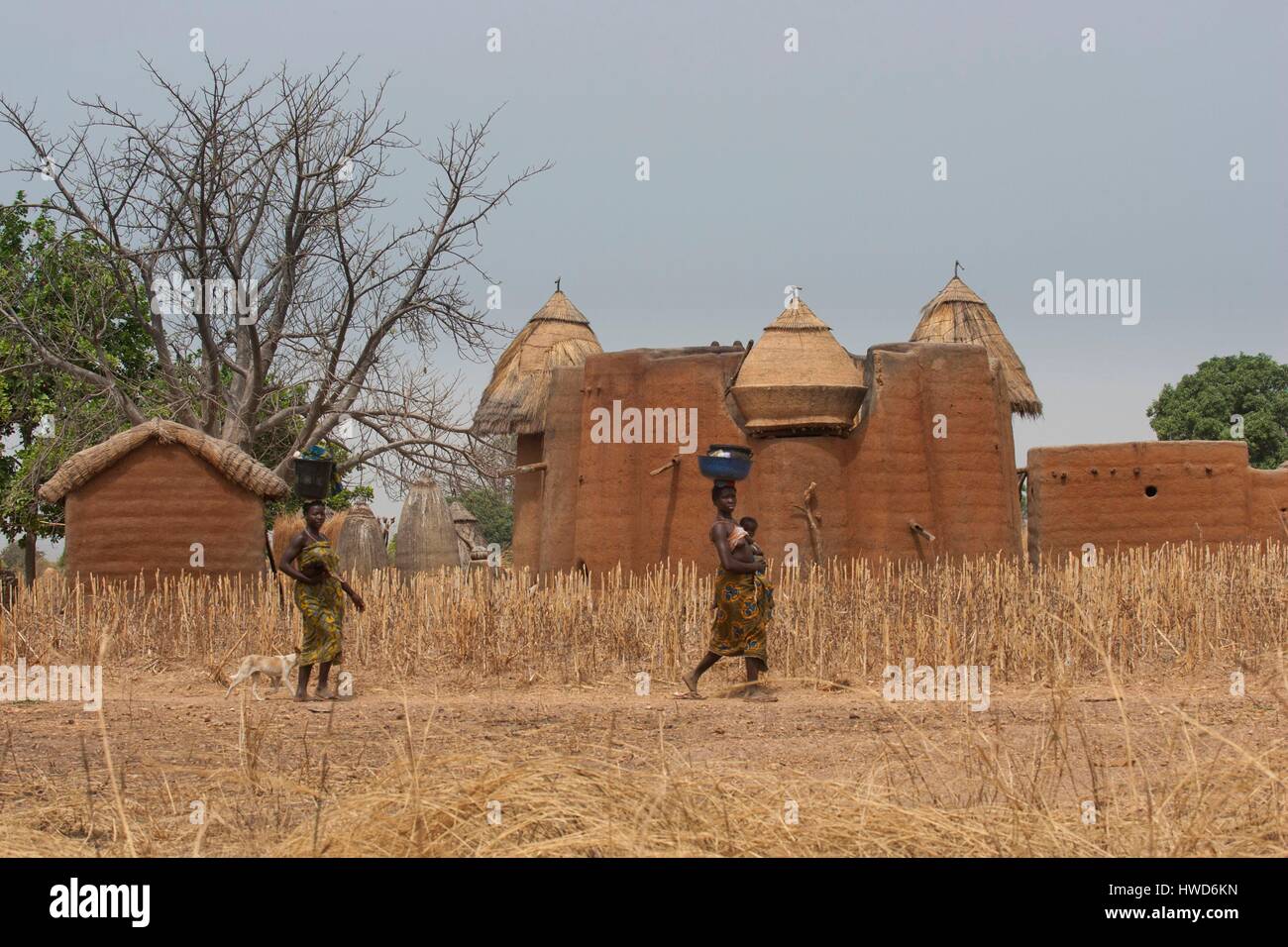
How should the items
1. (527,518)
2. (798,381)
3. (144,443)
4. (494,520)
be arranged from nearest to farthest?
1. (144,443)
2. (798,381)
3. (527,518)
4. (494,520)

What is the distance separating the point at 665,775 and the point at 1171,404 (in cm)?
4529

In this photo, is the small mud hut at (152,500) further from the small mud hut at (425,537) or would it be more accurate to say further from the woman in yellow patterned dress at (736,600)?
the small mud hut at (425,537)

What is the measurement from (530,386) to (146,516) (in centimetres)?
831

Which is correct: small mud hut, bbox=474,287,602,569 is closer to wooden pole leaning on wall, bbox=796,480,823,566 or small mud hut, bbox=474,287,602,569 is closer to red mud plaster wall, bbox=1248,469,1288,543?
wooden pole leaning on wall, bbox=796,480,823,566

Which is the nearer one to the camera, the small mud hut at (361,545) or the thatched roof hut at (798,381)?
the thatched roof hut at (798,381)

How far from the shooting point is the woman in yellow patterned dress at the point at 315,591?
1048 cm

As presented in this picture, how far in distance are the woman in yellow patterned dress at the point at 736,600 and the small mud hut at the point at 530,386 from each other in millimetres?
10420

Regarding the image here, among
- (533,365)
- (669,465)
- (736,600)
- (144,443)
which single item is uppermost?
(533,365)

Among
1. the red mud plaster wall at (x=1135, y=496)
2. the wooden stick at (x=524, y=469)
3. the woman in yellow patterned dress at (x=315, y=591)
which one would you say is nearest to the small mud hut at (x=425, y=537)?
the wooden stick at (x=524, y=469)

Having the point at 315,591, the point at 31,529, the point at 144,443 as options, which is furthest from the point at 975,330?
the point at 31,529

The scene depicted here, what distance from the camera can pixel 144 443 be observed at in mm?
14898

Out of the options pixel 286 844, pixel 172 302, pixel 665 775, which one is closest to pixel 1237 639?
pixel 665 775

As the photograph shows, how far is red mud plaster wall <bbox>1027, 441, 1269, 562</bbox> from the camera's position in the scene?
59.3 feet

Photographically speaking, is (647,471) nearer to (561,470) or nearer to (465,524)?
(561,470)
